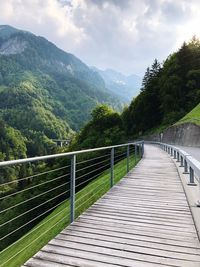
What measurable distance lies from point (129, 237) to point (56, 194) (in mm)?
21303

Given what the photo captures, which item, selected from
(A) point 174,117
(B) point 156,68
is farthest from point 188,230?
(B) point 156,68

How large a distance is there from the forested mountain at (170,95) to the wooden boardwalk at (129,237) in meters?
47.8

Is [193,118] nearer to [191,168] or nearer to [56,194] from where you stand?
[56,194]

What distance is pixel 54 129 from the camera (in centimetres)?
17675

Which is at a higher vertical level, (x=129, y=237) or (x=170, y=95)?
(x=170, y=95)

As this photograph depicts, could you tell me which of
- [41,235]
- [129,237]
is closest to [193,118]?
[41,235]

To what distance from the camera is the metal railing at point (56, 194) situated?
5297 mm

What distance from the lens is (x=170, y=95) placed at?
58094 millimetres

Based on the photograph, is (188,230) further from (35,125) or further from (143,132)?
(35,125)

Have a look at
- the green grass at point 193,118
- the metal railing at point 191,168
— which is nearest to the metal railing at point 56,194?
the metal railing at point 191,168

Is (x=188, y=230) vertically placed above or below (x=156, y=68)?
below

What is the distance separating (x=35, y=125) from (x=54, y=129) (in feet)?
35.7

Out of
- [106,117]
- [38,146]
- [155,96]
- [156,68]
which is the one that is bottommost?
[38,146]

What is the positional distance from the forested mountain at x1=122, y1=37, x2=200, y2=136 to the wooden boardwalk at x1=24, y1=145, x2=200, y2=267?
157ft
